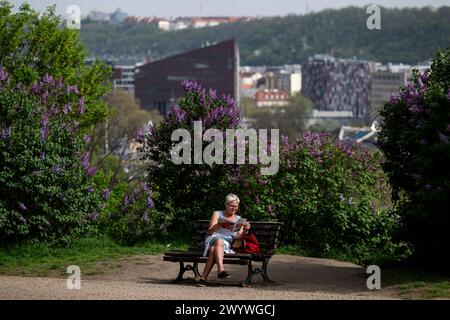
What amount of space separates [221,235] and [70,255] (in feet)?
12.9

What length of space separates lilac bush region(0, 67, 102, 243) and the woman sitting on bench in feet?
13.5

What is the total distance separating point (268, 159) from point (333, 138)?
152cm

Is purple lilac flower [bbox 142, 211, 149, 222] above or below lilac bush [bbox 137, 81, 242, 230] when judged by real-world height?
below

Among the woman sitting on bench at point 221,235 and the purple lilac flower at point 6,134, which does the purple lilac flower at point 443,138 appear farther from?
the purple lilac flower at point 6,134

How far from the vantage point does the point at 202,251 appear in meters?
15.4

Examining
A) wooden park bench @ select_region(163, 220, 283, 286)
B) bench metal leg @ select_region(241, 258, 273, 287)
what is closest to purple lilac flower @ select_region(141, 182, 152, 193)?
wooden park bench @ select_region(163, 220, 283, 286)

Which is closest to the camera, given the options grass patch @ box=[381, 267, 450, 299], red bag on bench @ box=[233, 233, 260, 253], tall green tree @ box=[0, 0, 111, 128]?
grass patch @ box=[381, 267, 450, 299]

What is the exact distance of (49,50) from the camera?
2827 cm

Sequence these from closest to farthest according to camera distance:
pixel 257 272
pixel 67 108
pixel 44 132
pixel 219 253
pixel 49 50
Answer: pixel 219 253
pixel 257 272
pixel 44 132
pixel 67 108
pixel 49 50

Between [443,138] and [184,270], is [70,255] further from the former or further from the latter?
[443,138]

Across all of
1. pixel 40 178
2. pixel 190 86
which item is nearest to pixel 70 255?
pixel 40 178

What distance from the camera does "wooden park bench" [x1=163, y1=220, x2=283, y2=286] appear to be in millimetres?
14672

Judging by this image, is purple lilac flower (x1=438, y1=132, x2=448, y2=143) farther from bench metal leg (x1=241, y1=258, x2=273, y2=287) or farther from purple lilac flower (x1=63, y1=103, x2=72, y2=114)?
purple lilac flower (x1=63, y1=103, x2=72, y2=114)

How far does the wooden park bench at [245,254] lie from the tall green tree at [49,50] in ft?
37.4
